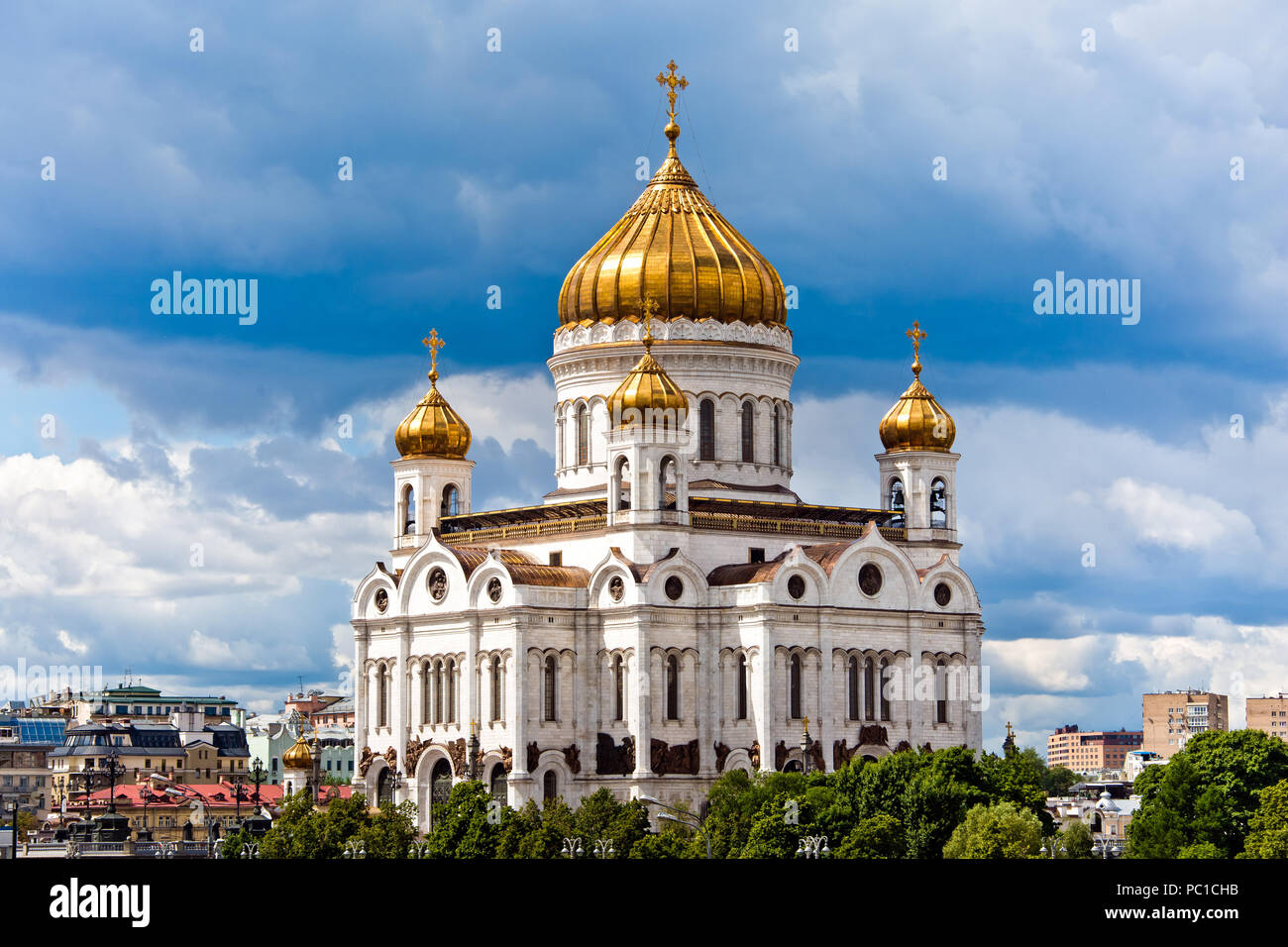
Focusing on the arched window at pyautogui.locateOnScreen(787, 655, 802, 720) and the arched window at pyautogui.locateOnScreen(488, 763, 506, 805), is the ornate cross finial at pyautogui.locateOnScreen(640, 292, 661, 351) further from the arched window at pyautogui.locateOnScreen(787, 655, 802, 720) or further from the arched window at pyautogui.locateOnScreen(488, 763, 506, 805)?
the arched window at pyautogui.locateOnScreen(488, 763, 506, 805)

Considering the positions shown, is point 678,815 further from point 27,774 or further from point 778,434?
point 27,774

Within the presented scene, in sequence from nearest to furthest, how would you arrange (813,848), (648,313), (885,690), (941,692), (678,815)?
(813,848) → (678,815) → (885,690) → (941,692) → (648,313)

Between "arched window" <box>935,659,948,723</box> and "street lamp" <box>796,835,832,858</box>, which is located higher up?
"arched window" <box>935,659,948,723</box>

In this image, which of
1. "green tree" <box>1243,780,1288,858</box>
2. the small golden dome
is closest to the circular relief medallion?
the small golden dome

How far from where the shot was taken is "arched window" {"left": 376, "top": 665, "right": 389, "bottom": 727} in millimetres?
100688

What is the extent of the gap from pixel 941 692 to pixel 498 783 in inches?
648

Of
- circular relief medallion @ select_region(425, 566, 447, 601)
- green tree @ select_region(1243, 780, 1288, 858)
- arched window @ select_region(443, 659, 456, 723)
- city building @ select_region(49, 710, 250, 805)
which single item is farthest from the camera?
city building @ select_region(49, 710, 250, 805)

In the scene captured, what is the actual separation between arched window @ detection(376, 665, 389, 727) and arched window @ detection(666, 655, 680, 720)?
12615mm

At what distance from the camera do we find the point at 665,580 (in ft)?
307

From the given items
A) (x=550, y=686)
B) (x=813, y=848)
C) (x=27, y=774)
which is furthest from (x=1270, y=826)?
(x=27, y=774)
